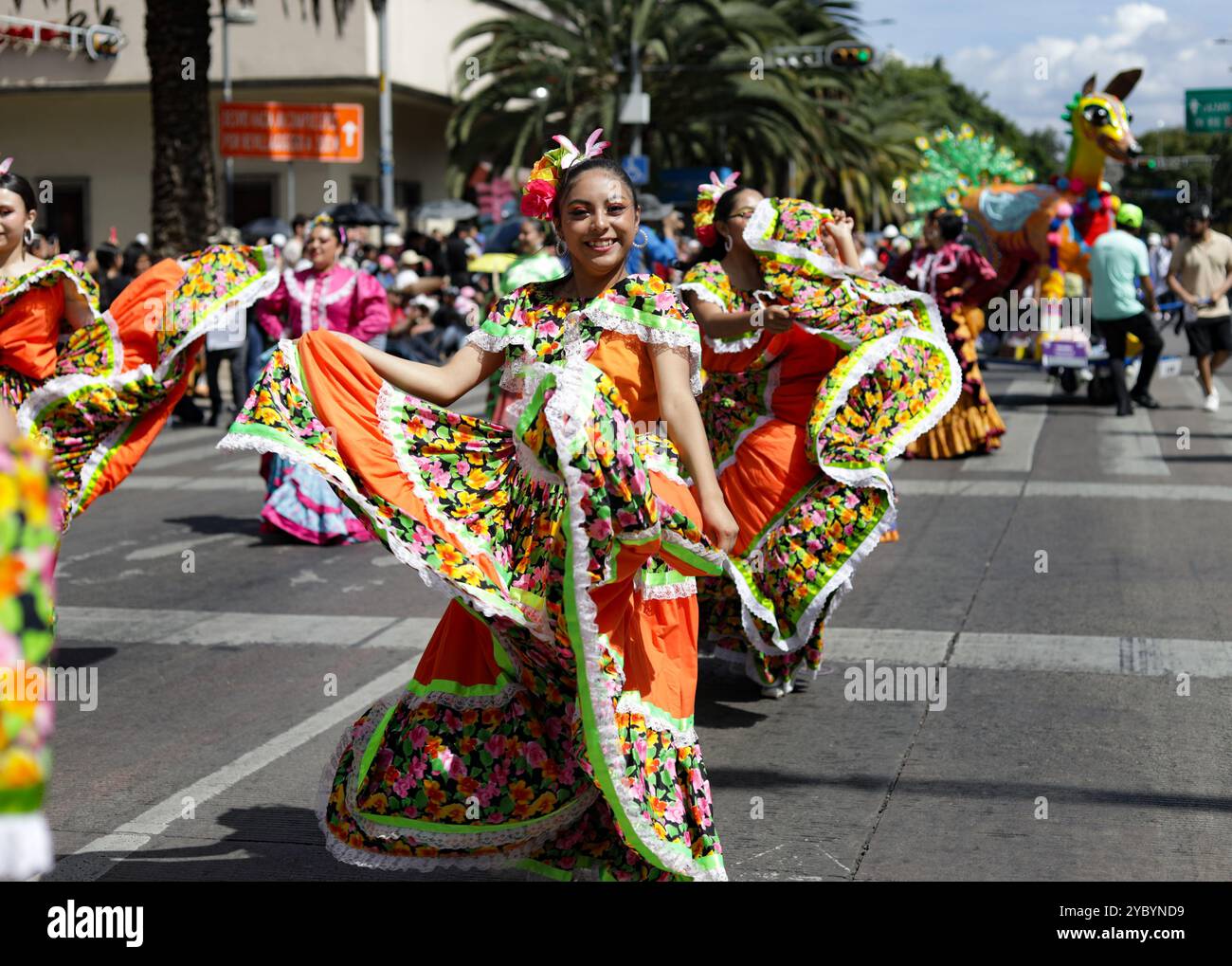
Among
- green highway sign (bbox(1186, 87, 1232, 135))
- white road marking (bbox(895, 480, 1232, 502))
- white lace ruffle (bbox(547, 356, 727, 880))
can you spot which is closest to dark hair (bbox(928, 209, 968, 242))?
white road marking (bbox(895, 480, 1232, 502))

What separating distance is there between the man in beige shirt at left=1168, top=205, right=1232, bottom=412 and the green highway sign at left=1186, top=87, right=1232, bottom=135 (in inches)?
1726

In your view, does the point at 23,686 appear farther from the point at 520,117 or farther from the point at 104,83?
the point at 104,83

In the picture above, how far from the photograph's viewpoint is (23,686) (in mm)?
2037

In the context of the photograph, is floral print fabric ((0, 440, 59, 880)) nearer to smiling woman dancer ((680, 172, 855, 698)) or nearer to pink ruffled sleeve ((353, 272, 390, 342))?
smiling woman dancer ((680, 172, 855, 698))

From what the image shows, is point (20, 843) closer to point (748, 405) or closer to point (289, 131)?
point (748, 405)

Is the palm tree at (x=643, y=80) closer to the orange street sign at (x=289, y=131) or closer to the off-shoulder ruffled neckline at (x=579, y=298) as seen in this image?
the orange street sign at (x=289, y=131)

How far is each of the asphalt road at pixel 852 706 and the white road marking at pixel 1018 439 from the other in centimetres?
197

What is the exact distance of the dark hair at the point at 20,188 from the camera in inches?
237

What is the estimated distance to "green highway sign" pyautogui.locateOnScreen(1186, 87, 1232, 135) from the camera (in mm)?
57219

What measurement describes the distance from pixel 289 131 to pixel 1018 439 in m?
17.6

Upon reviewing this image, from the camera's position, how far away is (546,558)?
12.4 ft

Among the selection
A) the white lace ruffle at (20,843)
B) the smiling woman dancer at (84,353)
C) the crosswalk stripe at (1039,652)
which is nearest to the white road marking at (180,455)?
the smiling woman dancer at (84,353)

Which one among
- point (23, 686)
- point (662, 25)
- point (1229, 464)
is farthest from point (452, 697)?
point (662, 25)

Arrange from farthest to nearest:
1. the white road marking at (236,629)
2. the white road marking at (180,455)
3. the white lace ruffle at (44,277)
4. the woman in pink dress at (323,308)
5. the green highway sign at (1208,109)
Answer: the green highway sign at (1208,109) < the white road marking at (180,455) < the woman in pink dress at (323,308) < the white road marking at (236,629) < the white lace ruffle at (44,277)
